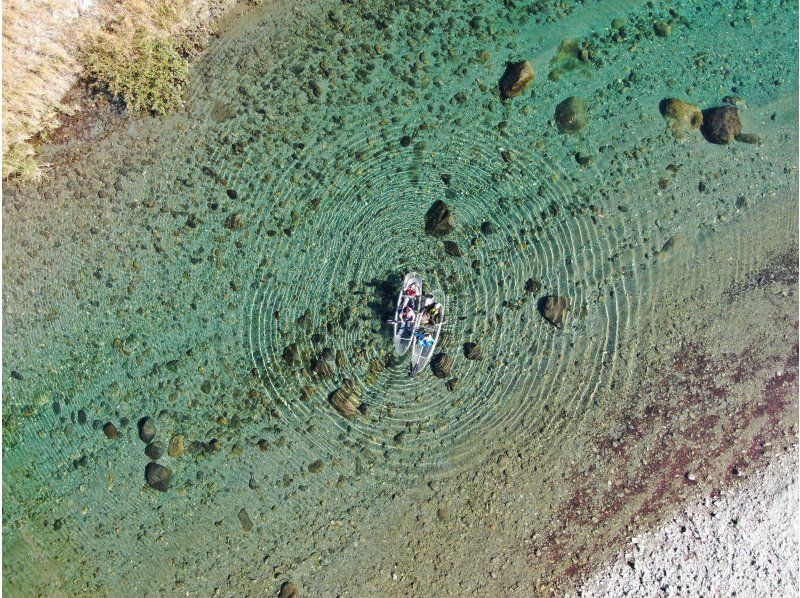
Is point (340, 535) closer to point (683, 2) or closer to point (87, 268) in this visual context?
point (87, 268)

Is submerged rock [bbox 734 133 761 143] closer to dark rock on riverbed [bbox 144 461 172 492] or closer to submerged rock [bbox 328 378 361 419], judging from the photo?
submerged rock [bbox 328 378 361 419]

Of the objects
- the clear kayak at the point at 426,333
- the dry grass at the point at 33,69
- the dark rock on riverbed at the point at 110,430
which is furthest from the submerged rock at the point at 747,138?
the dark rock on riverbed at the point at 110,430

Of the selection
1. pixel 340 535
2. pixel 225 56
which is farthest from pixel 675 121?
pixel 340 535

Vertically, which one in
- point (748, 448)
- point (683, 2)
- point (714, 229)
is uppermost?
point (683, 2)

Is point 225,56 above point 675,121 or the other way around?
above

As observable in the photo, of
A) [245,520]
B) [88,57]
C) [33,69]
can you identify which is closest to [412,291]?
[245,520]

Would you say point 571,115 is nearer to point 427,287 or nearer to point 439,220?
point 439,220
